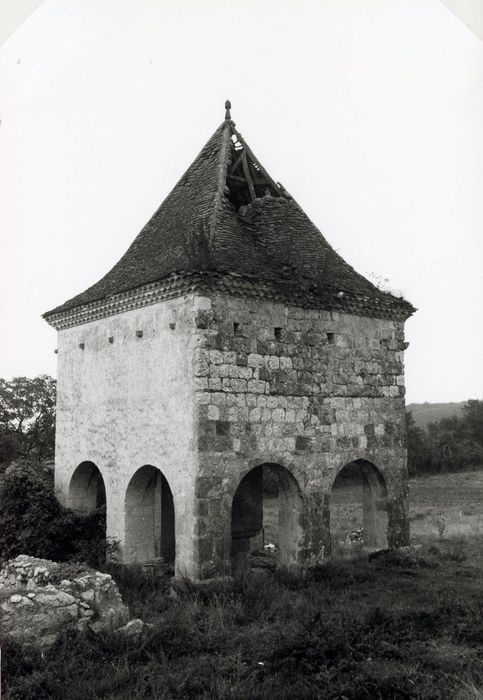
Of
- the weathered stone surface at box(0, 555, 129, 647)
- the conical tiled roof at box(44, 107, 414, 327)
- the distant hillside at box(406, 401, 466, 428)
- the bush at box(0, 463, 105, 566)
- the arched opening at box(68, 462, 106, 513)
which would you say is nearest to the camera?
the weathered stone surface at box(0, 555, 129, 647)

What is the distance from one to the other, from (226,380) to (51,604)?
4.51 m

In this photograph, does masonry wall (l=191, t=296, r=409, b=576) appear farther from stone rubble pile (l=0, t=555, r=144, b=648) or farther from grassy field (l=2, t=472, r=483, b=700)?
stone rubble pile (l=0, t=555, r=144, b=648)

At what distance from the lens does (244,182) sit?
570 inches

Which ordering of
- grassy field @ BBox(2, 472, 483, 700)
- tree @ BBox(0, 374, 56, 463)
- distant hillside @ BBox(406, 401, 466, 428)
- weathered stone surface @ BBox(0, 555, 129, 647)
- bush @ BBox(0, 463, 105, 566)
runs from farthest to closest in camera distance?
distant hillside @ BBox(406, 401, 466, 428) < tree @ BBox(0, 374, 56, 463) < bush @ BBox(0, 463, 105, 566) < weathered stone surface @ BBox(0, 555, 129, 647) < grassy field @ BBox(2, 472, 483, 700)

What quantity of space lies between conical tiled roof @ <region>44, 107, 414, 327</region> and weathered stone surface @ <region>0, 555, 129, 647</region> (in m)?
4.96

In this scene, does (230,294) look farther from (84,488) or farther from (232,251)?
(84,488)

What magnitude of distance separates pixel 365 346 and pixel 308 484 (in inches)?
128

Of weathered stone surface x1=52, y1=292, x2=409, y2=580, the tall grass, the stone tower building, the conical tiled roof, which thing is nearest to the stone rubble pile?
the tall grass

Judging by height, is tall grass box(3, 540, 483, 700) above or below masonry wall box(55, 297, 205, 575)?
below

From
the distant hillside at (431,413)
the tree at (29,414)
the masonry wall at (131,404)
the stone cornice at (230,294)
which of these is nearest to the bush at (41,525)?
the masonry wall at (131,404)

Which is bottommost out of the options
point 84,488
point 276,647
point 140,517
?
point 276,647

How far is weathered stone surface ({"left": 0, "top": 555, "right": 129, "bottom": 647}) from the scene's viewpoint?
7.98 m

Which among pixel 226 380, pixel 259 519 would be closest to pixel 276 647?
pixel 226 380

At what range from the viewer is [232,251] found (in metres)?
12.0
